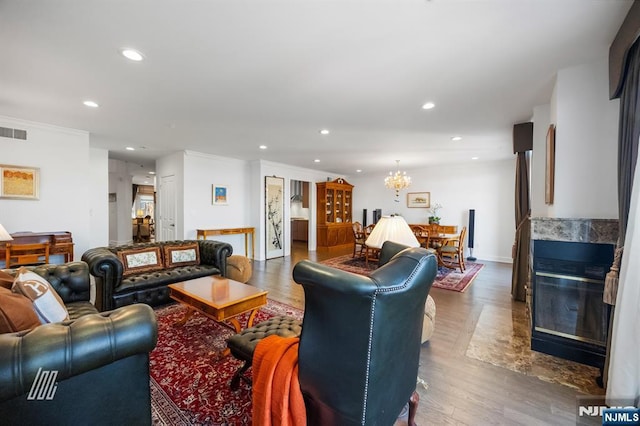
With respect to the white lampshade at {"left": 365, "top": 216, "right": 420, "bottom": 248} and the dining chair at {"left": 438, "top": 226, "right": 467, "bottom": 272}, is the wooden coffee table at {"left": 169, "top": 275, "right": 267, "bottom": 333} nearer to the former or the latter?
the white lampshade at {"left": 365, "top": 216, "right": 420, "bottom": 248}

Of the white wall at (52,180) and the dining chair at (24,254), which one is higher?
the white wall at (52,180)

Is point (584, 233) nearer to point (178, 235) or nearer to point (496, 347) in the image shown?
point (496, 347)

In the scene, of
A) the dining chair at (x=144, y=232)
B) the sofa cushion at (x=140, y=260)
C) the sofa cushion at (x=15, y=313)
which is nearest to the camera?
the sofa cushion at (x=15, y=313)

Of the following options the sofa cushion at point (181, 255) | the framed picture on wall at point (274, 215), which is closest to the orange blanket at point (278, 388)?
the sofa cushion at point (181, 255)

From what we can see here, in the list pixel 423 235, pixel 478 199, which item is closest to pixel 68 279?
pixel 423 235

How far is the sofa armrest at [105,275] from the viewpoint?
111 inches

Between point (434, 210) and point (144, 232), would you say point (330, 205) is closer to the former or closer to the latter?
point (434, 210)

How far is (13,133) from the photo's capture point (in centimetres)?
367

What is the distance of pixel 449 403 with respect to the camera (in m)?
1.72

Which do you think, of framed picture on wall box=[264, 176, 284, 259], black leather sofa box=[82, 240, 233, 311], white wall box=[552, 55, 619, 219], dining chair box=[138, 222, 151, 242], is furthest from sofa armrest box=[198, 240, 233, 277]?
dining chair box=[138, 222, 151, 242]

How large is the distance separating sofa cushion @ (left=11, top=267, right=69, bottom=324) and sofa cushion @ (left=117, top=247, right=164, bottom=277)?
176 centimetres

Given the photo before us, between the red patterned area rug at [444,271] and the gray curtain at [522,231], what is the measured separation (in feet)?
2.54

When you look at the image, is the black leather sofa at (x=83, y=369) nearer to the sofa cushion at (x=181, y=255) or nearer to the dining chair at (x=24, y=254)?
the sofa cushion at (x=181, y=255)

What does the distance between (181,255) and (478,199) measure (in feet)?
22.8
